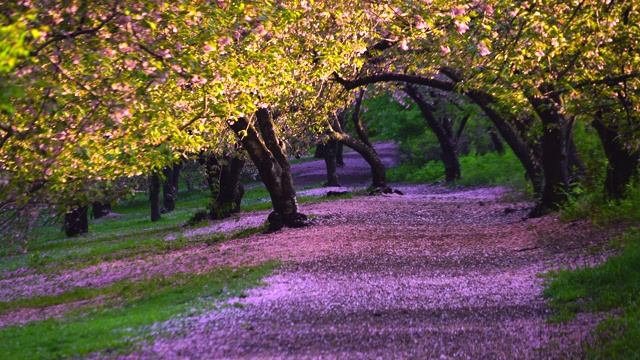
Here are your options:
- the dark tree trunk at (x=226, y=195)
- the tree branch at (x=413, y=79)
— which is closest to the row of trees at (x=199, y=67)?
the tree branch at (x=413, y=79)

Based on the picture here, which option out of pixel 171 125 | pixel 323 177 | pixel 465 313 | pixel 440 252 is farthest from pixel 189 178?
pixel 465 313

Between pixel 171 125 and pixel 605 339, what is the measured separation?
7085 millimetres

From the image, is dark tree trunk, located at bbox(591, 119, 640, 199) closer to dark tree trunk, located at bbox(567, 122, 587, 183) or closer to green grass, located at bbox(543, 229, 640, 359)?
dark tree trunk, located at bbox(567, 122, 587, 183)

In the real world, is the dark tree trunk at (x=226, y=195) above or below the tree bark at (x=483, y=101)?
below

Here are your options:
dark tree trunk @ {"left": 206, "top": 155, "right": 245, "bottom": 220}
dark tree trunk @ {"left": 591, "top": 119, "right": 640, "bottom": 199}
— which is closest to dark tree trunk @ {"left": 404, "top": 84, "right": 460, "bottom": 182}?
dark tree trunk @ {"left": 206, "top": 155, "right": 245, "bottom": 220}

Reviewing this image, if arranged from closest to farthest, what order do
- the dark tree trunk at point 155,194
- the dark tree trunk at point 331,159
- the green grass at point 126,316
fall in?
the green grass at point 126,316 < the dark tree trunk at point 155,194 < the dark tree trunk at point 331,159

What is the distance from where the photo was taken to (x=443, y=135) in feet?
124

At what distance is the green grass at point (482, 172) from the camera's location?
33.4 m

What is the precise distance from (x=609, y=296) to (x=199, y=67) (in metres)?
6.48

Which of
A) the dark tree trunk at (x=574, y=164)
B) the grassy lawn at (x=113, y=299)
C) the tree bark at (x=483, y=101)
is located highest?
the tree bark at (x=483, y=101)

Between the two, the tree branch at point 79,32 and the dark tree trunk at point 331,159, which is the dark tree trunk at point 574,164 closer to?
the tree branch at point 79,32

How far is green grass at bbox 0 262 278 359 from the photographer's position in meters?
9.60

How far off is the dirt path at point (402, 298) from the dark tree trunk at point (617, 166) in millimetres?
1197

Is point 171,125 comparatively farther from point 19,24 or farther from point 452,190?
point 452,190
